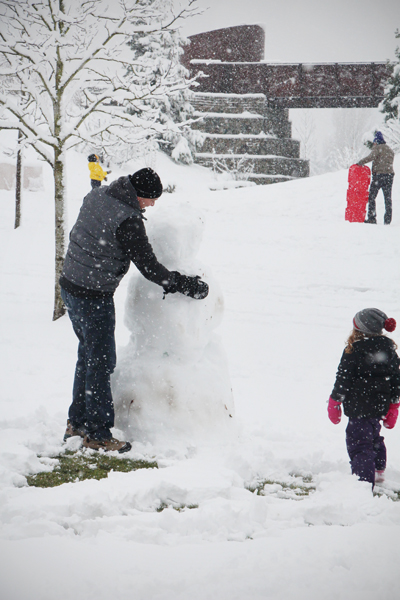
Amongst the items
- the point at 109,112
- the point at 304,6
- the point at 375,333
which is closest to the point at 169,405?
the point at 375,333

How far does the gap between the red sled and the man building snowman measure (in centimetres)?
912

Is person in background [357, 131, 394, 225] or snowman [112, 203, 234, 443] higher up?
person in background [357, 131, 394, 225]

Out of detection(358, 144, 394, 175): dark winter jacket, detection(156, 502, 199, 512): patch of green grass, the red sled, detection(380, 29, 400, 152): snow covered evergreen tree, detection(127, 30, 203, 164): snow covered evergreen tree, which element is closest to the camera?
detection(156, 502, 199, 512): patch of green grass

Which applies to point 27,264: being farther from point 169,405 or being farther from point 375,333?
point 375,333

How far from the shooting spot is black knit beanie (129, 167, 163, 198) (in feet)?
9.61

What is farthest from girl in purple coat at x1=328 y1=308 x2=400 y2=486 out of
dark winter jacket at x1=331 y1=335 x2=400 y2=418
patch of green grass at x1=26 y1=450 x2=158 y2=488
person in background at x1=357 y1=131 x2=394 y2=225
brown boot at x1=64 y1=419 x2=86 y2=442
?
person in background at x1=357 y1=131 x2=394 y2=225

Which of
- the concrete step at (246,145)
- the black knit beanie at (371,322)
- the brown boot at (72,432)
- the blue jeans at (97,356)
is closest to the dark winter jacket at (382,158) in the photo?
the black knit beanie at (371,322)

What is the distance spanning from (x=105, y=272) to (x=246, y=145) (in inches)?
930

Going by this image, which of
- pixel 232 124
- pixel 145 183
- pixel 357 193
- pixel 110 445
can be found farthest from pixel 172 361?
pixel 232 124

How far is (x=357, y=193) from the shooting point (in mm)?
11109

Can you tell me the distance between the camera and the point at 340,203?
41.0 feet

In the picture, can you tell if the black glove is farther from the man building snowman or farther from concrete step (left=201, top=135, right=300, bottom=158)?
concrete step (left=201, top=135, right=300, bottom=158)

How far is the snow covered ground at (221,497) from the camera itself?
1639 millimetres

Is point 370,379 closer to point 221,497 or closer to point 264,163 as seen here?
point 221,497
